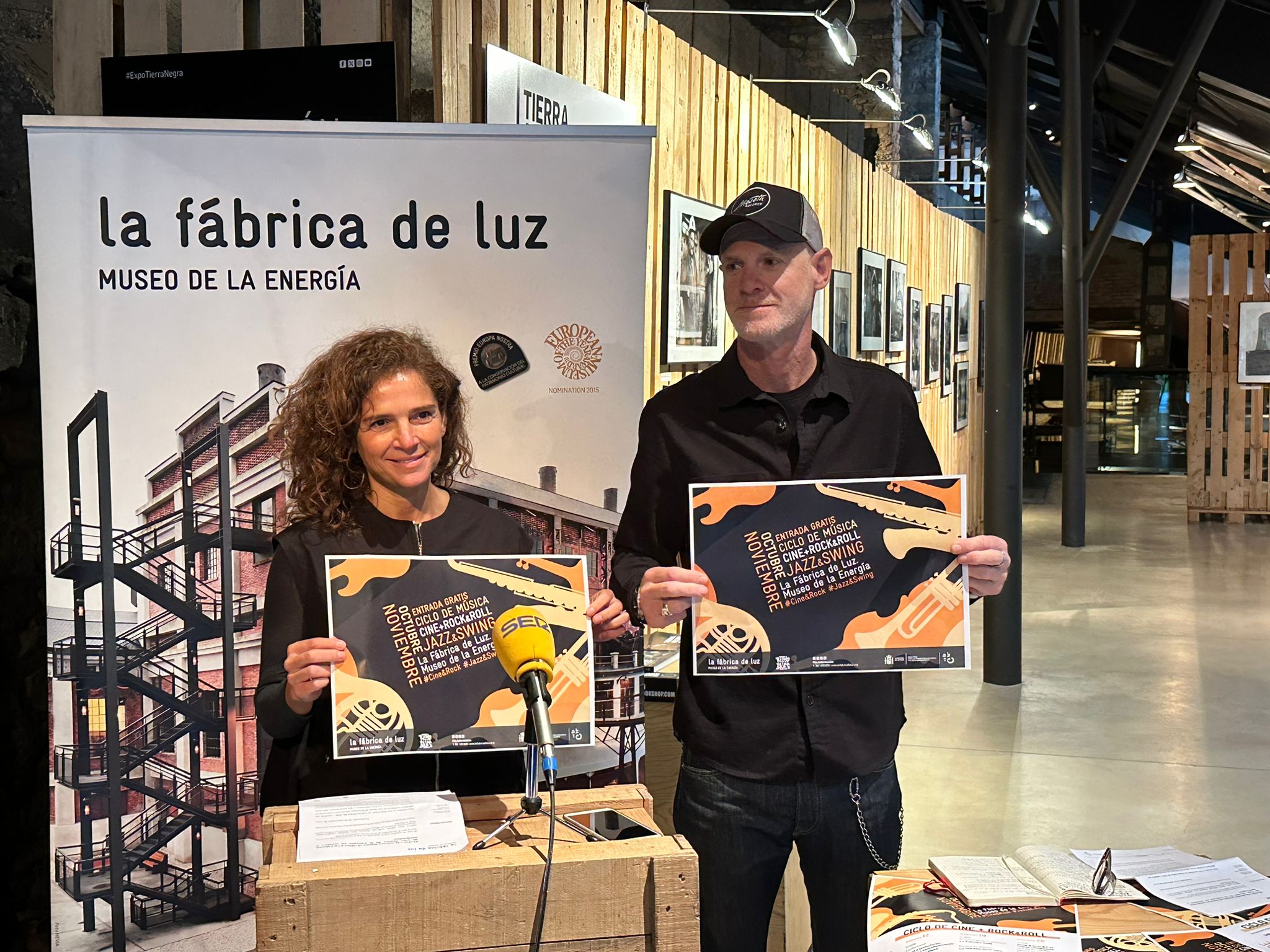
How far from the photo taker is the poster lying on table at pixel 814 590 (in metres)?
2.16

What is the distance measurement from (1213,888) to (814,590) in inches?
31.0

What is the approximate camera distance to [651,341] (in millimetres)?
5105

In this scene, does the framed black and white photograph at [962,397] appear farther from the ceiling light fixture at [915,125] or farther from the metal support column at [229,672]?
the metal support column at [229,672]

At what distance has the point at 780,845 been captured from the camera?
7.72ft

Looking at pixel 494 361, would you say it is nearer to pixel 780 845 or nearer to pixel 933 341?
pixel 780 845

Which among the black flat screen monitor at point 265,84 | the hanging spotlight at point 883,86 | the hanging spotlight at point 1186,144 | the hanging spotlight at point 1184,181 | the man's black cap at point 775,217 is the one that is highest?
the hanging spotlight at point 1184,181

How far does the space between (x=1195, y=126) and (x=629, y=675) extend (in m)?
10.5

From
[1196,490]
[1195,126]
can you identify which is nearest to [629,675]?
[1195,126]

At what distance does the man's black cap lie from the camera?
7.32 feet

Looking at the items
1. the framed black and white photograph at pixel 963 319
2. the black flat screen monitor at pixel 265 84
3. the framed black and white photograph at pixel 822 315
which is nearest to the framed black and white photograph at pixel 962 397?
the framed black and white photograph at pixel 963 319

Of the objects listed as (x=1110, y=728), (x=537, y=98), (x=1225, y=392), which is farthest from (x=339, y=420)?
(x=1225, y=392)

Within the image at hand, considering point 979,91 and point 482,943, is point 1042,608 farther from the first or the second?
point 979,91

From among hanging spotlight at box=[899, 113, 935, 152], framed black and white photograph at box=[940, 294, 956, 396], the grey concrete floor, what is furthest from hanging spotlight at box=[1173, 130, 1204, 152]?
the grey concrete floor

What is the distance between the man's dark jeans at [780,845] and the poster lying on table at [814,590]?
0.95 ft
